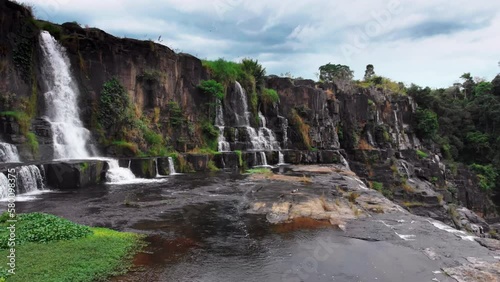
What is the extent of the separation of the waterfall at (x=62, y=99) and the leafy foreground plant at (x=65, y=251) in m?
10.5

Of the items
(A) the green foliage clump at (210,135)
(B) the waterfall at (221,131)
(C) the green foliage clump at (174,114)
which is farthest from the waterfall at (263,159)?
(C) the green foliage clump at (174,114)

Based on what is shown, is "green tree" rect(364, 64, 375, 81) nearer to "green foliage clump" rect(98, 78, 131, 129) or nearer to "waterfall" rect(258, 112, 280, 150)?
"waterfall" rect(258, 112, 280, 150)

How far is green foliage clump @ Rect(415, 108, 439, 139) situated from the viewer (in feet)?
150

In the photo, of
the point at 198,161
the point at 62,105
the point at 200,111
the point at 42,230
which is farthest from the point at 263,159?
the point at 42,230

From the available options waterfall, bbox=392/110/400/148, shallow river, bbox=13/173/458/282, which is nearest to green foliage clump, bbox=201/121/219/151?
shallow river, bbox=13/173/458/282

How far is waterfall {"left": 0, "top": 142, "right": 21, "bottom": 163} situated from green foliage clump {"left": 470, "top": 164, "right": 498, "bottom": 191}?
143ft

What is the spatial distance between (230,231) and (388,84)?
49.8 m

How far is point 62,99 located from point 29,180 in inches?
289

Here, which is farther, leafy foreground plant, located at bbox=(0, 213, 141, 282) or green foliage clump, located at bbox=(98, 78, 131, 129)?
green foliage clump, located at bbox=(98, 78, 131, 129)

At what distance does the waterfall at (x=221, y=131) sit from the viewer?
25.0 meters

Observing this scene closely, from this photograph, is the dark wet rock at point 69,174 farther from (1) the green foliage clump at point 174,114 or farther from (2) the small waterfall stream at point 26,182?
(1) the green foliage clump at point 174,114

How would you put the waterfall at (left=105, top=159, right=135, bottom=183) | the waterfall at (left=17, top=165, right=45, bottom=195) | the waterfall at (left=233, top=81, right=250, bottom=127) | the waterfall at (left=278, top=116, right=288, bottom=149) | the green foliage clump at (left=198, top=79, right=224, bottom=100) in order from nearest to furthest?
the waterfall at (left=17, top=165, right=45, bottom=195) < the waterfall at (left=105, top=159, right=135, bottom=183) < the green foliage clump at (left=198, top=79, right=224, bottom=100) < the waterfall at (left=233, top=81, right=250, bottom=127) < the waterfall at (left=278, top=116, right=288, bottom=149)

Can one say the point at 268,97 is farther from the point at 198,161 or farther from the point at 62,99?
the point at 62,99

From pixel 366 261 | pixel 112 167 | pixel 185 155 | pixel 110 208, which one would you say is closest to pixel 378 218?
pixel 366 261
